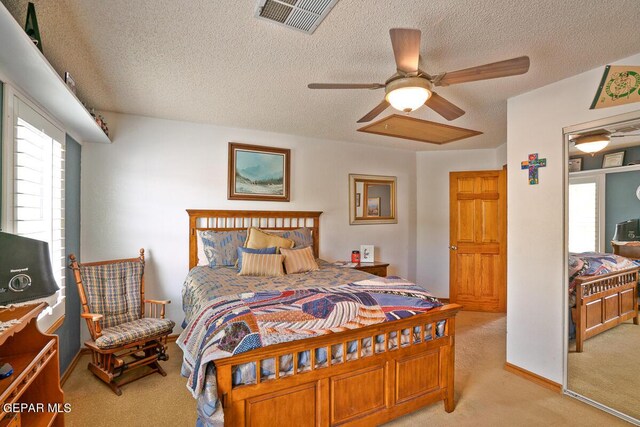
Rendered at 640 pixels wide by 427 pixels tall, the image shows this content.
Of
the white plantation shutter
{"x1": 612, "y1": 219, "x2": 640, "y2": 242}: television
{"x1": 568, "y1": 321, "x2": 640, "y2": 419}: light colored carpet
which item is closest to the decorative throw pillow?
the white plantation shutter

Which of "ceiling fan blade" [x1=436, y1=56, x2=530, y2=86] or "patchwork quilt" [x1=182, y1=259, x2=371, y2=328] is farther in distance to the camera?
"patchwork quilt" [x1=182, y1=259, x2=371, y2=328]

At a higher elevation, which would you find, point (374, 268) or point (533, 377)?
point (374, 268)

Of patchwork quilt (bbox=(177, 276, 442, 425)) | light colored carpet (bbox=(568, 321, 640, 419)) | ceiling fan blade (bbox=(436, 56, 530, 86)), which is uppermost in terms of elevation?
ceiling fan blade (bbox=(436, 56, 530, 86))

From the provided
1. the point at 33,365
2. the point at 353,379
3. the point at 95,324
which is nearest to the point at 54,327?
the point at 95,324

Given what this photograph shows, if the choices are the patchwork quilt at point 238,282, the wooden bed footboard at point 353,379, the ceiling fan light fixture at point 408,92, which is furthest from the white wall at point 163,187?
the ceiling fan light fixture at point 408,92

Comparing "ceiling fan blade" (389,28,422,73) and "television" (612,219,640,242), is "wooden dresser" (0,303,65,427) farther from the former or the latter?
"television" (612,219,640,242)

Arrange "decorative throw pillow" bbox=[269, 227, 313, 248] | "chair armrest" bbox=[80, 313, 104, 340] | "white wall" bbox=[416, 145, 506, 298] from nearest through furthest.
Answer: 1. "chair armrest" bbox=[80, 313, 104, 340]
2. "decorative throw pillow" bbox=[269, 227, 313, 248]
3. "white wall" bbox=[416, 145, 506, 298]

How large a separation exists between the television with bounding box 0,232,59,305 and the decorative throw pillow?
2.63m

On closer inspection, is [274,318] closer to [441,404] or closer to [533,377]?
[441,404]

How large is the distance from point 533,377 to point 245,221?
3.40 meters

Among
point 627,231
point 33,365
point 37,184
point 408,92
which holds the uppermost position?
point 408,92

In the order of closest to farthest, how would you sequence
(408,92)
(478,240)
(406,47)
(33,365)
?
(33,365)
(406,47)
(408,92)
(478,240)

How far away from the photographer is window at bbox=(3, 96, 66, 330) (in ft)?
5.85

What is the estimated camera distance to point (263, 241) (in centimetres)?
349
